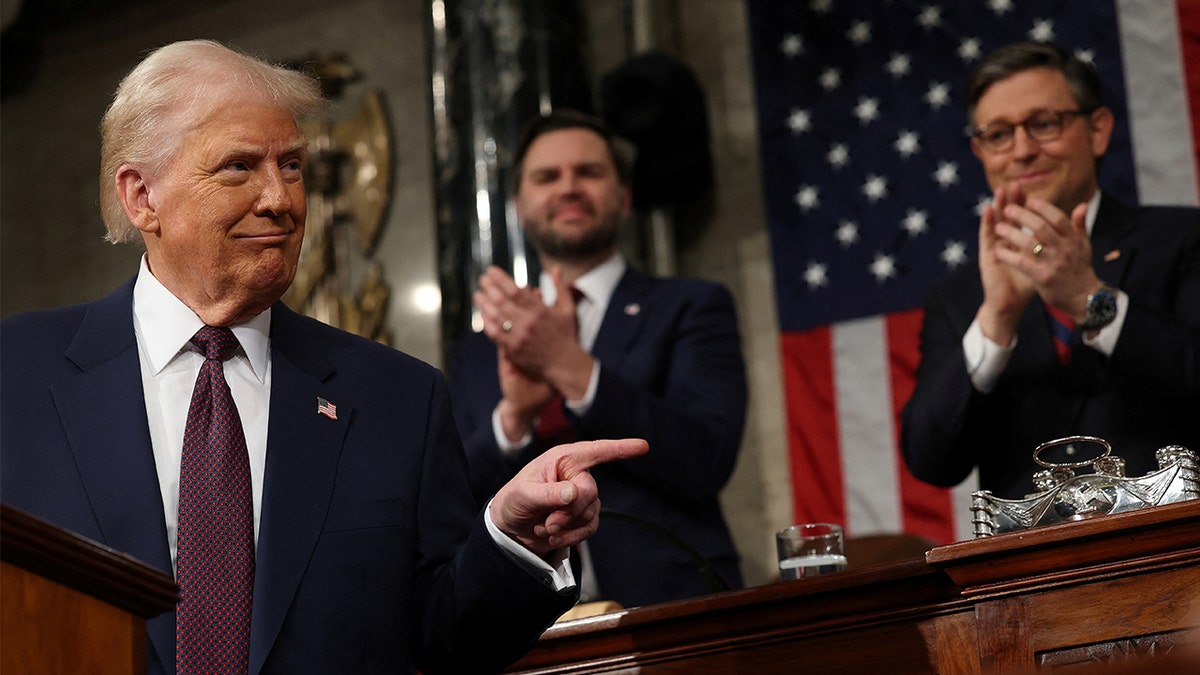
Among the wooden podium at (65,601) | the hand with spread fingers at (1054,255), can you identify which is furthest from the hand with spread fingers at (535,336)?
the wooden podium at (65,601)

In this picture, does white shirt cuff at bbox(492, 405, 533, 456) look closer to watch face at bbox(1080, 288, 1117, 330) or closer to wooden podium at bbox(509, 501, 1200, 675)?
wooden podium at bbox(509, 501, 1200, 675)

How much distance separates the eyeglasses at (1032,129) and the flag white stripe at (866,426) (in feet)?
7.72

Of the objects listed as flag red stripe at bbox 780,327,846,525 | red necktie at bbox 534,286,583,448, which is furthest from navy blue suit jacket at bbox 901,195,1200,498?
flag red stripe at bbox 780,327,846,525

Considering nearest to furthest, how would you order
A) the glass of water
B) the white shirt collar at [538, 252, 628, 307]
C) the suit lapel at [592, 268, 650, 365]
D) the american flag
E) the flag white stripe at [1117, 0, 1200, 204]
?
1. the glass of water
2. the suit lapel at [592, 268, 650, 365]
3. the white shirt collar at [538, 252, 628, 307]
4. the flag white stripe at [1117, 0, 1200, 204]
5. the american flag

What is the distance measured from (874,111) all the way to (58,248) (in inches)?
180

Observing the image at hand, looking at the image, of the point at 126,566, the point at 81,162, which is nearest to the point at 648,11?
the point at 81,162

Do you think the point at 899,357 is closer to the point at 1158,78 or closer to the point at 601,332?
the point at 1158,78

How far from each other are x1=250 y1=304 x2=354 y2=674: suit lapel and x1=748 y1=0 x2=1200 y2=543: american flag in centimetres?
368

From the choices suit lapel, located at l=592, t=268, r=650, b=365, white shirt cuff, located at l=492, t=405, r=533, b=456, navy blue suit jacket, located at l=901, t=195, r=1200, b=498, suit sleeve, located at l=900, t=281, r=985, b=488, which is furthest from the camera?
suit lapel, located at l=592, t=268, r=650, b=365

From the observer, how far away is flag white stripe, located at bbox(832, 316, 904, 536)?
5797 mm

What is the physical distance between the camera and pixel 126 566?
1639 millimetres

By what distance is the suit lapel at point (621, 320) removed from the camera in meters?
3.92

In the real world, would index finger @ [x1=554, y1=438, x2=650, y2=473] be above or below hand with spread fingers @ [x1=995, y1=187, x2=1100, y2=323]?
below

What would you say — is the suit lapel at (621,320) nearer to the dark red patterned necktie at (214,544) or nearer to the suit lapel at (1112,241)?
the suit lapel at (1112,241)
